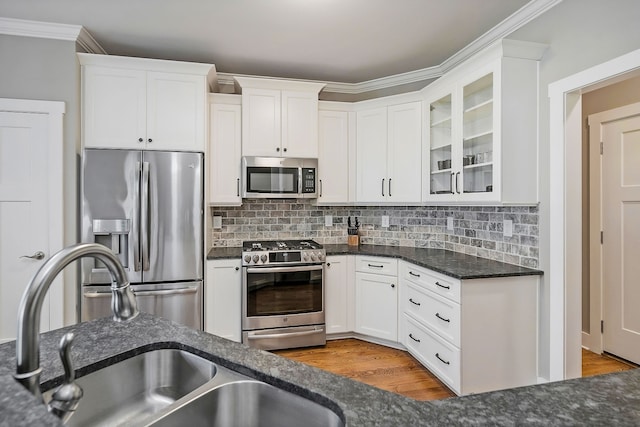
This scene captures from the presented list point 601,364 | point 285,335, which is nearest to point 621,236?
point 601,364

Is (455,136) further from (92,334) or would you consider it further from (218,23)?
(92,334)

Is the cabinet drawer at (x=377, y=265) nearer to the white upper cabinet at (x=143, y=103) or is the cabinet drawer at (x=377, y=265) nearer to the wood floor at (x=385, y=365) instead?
the wood floor at (x=385, y=365)

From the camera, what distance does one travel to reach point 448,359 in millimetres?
2430

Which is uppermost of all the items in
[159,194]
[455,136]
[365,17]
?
[365,17]

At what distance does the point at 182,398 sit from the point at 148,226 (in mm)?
2225

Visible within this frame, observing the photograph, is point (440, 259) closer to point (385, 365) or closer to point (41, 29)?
point (385, 365)

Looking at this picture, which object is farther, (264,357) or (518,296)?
(518,296)

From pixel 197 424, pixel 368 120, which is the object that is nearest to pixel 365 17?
pixel 368 120

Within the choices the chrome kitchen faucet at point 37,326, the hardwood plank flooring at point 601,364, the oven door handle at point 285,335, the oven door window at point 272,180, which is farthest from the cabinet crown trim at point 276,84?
the hardwood plank flooring at point 601,364

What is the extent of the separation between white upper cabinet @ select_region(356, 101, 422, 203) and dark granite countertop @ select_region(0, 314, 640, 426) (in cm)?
254

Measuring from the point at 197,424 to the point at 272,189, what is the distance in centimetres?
259

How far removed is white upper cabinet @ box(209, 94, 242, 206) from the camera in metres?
3.29

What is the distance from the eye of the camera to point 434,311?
2.62 m

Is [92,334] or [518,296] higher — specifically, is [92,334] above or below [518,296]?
above
